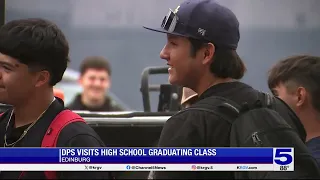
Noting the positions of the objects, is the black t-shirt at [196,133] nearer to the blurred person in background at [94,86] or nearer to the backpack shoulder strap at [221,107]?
the backpack shoulder strap at [221,107]

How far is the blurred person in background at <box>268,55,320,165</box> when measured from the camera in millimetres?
2365

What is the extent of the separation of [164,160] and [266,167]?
0.29 m

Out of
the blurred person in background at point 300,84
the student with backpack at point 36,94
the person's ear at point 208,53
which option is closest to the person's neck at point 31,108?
the student with backpack at point 36,94

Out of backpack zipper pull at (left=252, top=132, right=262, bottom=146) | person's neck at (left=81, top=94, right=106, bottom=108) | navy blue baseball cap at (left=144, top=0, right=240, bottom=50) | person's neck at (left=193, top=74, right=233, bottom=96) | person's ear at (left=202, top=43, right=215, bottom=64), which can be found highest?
navy blue baseball cap at (left=144, top=0, right=240, bottom=50)

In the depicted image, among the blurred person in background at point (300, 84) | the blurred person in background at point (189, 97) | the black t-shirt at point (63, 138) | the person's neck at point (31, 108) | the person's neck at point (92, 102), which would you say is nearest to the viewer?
the black t-shirt at point (63, 138)

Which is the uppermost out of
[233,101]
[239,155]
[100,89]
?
[233,101]

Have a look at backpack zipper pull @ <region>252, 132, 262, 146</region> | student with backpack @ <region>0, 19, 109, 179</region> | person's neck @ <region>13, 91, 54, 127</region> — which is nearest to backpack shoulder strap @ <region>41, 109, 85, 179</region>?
student with backpack @ <region>0, 19, 109, 179</region>

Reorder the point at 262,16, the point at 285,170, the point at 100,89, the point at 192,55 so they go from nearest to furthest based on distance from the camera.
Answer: the point at 285,170 < the point at 192,55 < the point at 262,16 < the point at 100,89

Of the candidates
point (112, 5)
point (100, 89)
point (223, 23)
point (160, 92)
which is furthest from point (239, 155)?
point (100, 89)

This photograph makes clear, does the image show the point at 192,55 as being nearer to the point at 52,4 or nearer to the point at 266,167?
the point at 266,167

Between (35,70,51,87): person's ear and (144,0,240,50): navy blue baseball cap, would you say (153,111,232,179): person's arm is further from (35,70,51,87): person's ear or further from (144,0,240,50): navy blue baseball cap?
(35,70,51,87): person's ear

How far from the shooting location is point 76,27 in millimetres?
3207

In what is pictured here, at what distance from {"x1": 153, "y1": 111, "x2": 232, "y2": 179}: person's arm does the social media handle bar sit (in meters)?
0.15

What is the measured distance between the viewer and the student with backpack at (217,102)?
177 centimetres
